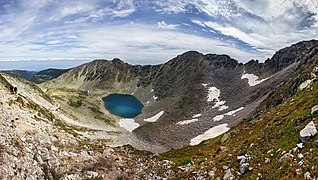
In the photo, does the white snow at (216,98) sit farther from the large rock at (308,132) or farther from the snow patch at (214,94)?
the large rock at (308,132)

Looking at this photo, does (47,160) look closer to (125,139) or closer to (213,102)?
(125,139)

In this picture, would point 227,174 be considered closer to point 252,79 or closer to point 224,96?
point 224,96

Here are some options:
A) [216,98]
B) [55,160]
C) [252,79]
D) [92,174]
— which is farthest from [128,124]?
[55,160]

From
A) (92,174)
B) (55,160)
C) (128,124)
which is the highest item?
(55,160)

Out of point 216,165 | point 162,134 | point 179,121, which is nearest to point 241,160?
point 216,165

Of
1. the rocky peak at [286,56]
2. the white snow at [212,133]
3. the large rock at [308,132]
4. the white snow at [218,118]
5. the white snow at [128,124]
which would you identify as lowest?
the white snow at [128,124]

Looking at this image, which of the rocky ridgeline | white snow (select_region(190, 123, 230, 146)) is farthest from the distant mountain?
the rocky ridgeline

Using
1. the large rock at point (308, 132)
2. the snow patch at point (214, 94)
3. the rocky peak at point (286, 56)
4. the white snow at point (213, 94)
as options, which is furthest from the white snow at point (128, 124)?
the large rock at point (308, 132)
